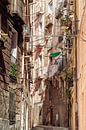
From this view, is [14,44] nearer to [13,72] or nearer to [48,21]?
[13,72]

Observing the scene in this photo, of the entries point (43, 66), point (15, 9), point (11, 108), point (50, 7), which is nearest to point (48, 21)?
point (50, 7)

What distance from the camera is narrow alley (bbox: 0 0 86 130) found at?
45.3ft

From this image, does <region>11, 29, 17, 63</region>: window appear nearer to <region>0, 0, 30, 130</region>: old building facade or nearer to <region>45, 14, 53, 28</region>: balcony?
<region>0, 0, 30, 130</region>: old building facade

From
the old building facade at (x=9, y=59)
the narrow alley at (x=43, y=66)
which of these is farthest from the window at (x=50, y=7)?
the old building facade at (x=9, y=59)

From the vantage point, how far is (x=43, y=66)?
34.6m

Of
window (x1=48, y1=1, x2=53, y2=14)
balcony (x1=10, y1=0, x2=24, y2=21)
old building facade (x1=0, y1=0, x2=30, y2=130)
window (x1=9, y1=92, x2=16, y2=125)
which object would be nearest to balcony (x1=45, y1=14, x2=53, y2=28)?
window (x1=48, y1=1, x2=53, y2=14)

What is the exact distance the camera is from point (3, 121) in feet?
40.6

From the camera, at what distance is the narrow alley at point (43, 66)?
13.8 m

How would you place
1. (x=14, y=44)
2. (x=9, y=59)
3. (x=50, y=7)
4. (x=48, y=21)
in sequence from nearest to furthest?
1. (x=9, y=59)
2. (x=14, y=44)
3. (x=48, y=21)
4. (x=50, y=7)

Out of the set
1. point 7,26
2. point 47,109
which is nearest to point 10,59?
point 7,26

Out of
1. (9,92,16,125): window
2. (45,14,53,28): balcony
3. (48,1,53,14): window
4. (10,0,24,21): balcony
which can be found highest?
(48,1,53,14): window

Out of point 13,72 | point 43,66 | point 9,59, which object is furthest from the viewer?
point 43,66

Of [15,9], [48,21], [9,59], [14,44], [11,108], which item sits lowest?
[11,108]

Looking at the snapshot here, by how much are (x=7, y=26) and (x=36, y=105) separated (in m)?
23.4
